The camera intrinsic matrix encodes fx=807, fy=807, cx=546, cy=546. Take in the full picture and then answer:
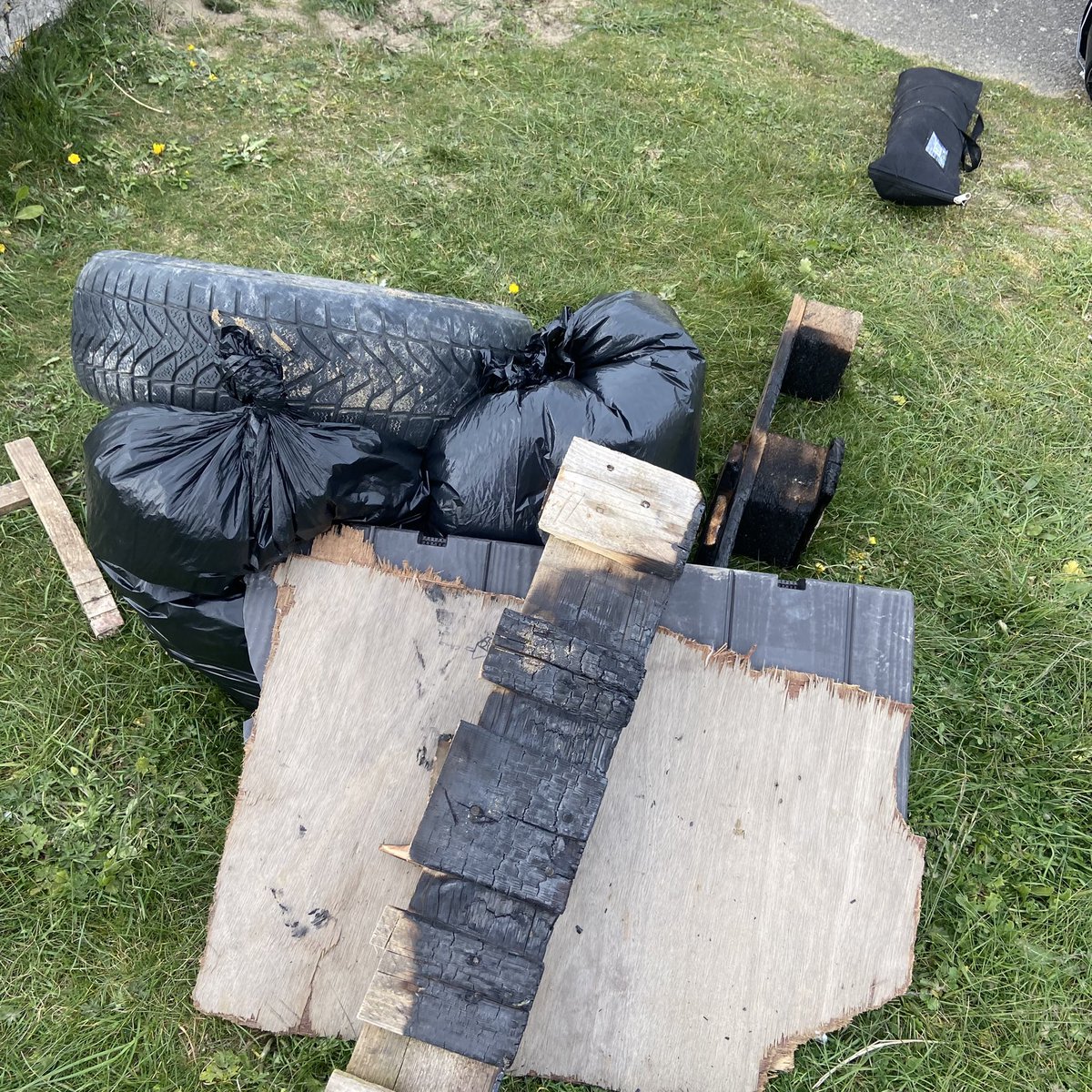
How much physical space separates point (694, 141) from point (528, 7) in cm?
135

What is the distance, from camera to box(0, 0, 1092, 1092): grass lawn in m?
1.99

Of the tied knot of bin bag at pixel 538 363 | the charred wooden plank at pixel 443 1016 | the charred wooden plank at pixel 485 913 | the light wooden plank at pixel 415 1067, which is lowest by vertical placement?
the light wooden plank at pixel 415 1067

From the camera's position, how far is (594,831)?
1784 millimetres

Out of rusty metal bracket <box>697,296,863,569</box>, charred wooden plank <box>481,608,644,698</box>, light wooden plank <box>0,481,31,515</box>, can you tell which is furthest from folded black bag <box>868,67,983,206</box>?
light wooden plank <box>0,481,31,515</box>

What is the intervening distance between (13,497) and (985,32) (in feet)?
18.1

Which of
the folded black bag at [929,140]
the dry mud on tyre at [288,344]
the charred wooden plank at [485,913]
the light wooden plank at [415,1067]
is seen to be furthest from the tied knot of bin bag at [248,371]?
the folded black bag at [929,140]

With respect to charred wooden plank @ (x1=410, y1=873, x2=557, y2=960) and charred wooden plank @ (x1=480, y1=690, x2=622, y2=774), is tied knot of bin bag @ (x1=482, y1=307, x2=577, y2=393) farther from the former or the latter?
charred wooden plank @ (x1=410, y1=873, x2=557, y2=960)

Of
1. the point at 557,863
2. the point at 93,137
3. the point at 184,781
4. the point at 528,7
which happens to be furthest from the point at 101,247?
the point at 557,863

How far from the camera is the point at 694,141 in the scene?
3.75m

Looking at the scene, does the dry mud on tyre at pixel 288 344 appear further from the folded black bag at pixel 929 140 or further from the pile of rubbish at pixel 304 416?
the folded black bag at pixel 929 140

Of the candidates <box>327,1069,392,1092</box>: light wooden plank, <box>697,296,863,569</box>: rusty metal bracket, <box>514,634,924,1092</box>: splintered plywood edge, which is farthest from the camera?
<box>697,296,863,569</box>: rusty metal bracket

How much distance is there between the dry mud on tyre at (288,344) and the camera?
2.11m

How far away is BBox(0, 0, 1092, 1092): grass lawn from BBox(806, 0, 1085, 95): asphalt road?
29 cm

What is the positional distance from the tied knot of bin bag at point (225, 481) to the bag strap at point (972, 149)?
3.33 meters
